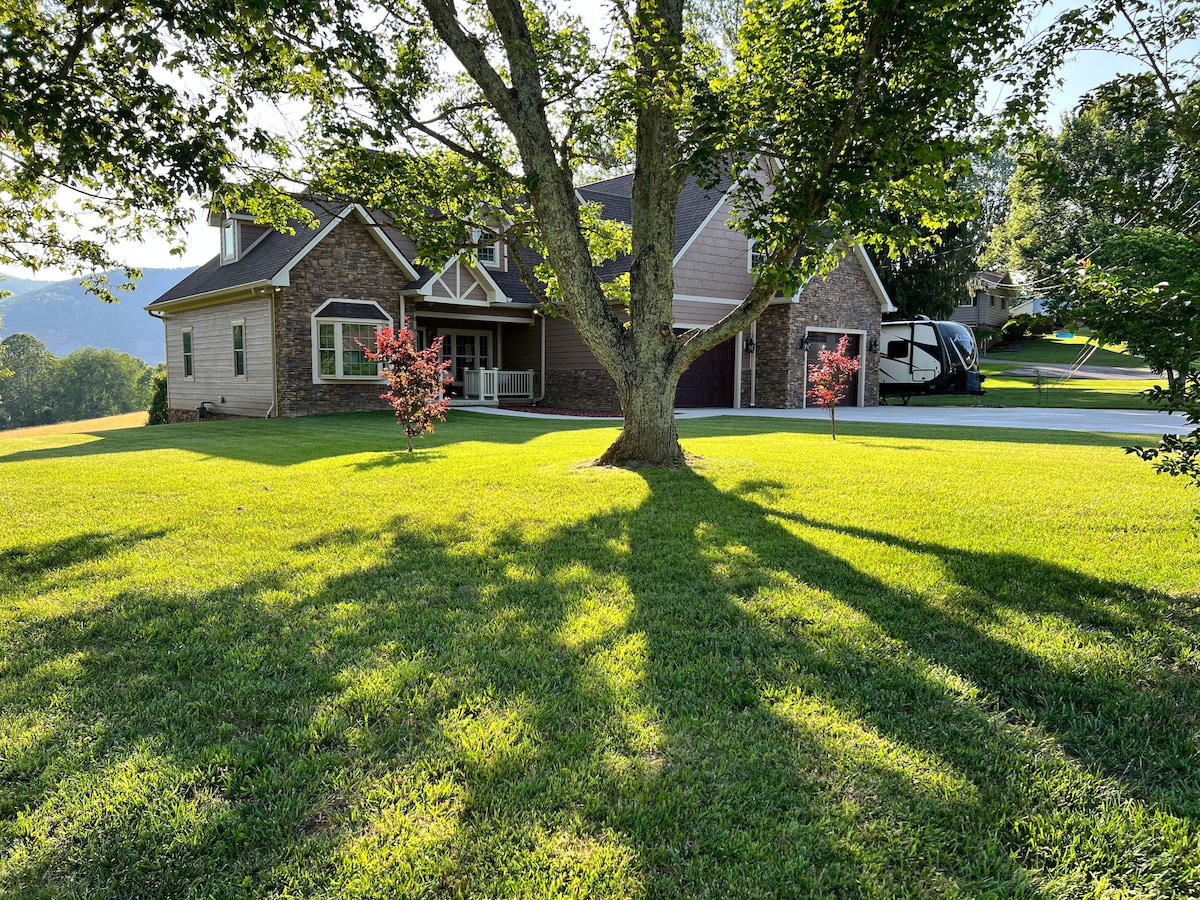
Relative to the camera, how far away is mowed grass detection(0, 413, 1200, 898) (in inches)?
76.8

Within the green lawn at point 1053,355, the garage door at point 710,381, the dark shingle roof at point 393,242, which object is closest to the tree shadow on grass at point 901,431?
the dark shingle roof at point 393,242

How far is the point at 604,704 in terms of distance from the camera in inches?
109

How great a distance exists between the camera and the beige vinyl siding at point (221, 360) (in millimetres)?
17812

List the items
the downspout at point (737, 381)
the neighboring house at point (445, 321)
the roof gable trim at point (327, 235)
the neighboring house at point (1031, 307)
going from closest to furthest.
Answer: the neighboring house at point (1031, 307) < the roof gable trim at point (327, 235) < the neighboring house at point (445, 321) < the downspout at point (737, 381)

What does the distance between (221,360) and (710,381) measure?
1407 centimetres

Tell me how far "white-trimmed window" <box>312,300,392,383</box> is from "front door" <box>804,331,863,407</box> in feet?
40.4

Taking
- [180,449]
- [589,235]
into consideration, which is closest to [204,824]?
[589,235]

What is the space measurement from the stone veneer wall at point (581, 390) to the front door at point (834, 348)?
19.5 feet

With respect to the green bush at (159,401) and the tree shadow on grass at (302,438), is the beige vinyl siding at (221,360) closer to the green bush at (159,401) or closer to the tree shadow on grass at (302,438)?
the green bush at (159,401)

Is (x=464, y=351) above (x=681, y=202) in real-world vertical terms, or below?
below

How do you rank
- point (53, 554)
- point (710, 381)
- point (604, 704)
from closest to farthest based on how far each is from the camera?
1. point (604, 704)
2. point (53, 554)
3. point (710, 381)

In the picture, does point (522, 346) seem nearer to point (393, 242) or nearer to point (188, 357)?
point (393, 242)

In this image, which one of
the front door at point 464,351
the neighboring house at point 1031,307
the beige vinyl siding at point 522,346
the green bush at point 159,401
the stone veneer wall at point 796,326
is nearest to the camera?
the neighboring house at point 1031,307

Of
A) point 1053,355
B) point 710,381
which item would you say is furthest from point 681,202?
point 1053,355
